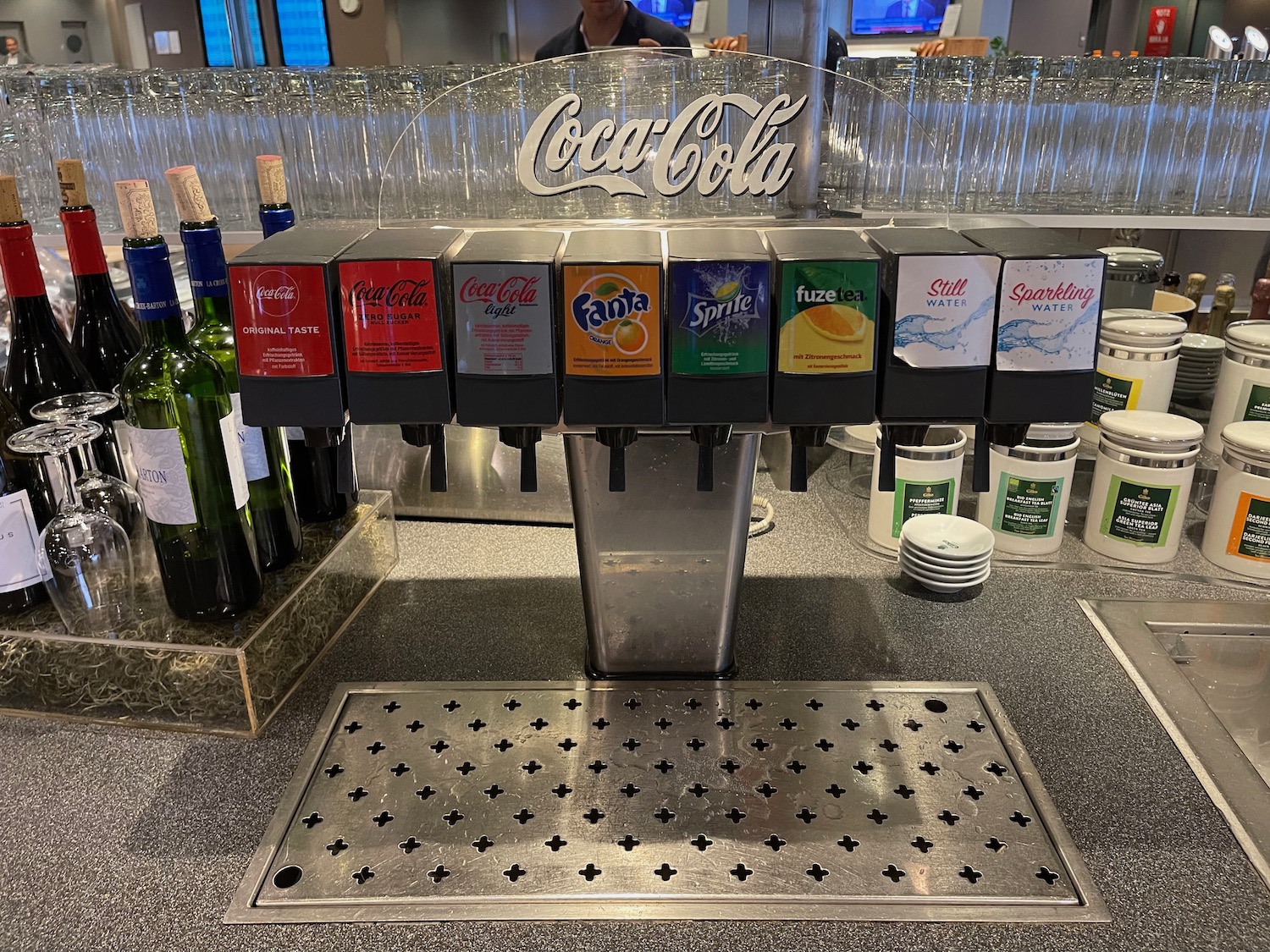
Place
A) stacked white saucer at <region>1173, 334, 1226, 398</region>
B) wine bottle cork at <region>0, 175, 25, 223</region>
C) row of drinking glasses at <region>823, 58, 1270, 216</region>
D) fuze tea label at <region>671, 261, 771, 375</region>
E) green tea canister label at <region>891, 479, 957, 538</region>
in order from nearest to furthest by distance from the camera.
Answer: 1. fuze tea label at <region>671, 261, 771, 375</region>
2. wine bottle cork at <region>0, 175, 25, 223</region>
3. green tea canister label at <region>891, 479, 957, 538</region>
4. row of drinking glasses at <region>823, 58, 1270, 216</region>
5. stacked white saucer at <region>1173, 334, 1226, 398</region>

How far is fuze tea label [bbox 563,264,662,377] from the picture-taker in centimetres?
66

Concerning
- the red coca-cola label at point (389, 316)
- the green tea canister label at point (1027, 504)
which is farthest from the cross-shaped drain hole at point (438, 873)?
the green tea canister label at point (1027, 504)

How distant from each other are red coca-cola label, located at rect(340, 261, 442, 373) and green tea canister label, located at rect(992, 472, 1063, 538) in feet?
2.86

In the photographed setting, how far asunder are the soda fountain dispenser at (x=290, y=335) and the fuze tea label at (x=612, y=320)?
0.18 meters

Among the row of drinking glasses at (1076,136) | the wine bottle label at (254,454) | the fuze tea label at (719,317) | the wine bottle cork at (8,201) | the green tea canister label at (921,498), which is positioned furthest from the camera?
the row of drinking glasses at (1076,136)

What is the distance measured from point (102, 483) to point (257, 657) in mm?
273

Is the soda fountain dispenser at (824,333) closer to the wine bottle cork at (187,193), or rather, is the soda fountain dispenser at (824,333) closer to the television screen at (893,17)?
the wine bottle cork at (187,193)

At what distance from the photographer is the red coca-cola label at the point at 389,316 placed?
2.21 ft

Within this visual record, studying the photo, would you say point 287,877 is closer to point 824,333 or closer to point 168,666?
point 168,666

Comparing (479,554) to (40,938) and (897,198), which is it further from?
(897,198)

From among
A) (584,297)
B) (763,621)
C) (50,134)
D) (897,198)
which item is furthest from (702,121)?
(50,134)

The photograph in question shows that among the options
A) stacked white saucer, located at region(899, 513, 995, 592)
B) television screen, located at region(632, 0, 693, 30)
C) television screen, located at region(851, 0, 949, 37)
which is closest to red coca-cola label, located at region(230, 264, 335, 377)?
stacked white saucer, located at region(899, 513, 995, 592)

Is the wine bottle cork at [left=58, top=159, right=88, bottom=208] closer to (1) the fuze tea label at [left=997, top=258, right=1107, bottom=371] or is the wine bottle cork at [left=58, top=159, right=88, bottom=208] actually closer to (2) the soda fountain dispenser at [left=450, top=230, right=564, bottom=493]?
(2) the soda fountain dispenser at [left=450, top=230, right=564, bottom=493]

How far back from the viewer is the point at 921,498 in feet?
4.06
